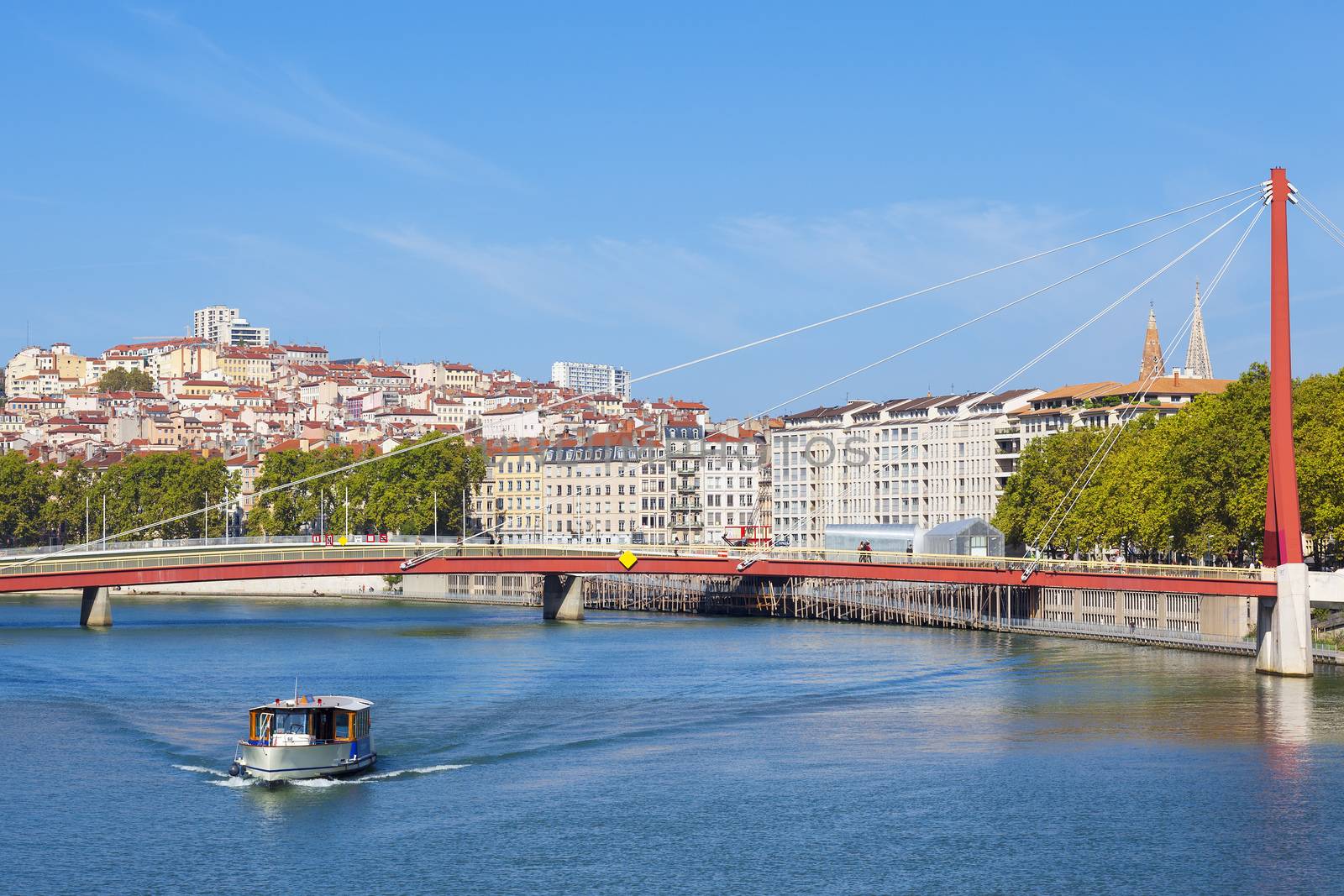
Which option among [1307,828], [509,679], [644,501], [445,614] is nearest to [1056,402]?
[644,501]

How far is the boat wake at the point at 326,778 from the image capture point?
36.8 m

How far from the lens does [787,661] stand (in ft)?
193

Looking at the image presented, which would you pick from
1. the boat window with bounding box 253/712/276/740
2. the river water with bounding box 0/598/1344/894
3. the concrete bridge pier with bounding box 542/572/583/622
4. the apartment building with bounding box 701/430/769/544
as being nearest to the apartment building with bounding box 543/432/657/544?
the apartment building with bounding box 701/430/769/544

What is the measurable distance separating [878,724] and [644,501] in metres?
88.4

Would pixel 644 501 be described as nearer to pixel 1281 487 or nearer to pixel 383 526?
pixel 383 526

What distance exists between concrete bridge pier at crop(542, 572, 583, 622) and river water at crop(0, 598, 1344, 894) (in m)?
19.8

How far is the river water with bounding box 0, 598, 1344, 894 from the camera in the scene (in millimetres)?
30188

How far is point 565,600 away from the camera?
3169 inches

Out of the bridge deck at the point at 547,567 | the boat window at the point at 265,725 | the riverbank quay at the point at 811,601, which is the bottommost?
the boat window at the point at 265,725

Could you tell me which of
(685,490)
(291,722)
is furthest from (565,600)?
(685,490)

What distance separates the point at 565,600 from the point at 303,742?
43.2 m

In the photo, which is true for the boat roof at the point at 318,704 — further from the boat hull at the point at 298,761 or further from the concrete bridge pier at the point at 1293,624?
the concrete bridge pier at the point at 1293,624

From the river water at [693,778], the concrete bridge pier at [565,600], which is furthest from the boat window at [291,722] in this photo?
the concrete bridge pier at [565,600]

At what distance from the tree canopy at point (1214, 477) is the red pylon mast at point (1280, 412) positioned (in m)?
5.62
